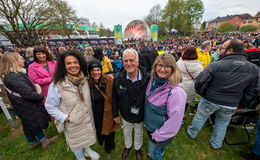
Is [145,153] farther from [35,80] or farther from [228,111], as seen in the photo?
[35,80]

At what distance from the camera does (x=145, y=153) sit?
2.48 meters

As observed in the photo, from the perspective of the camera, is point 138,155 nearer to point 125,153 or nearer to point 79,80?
point 125,153

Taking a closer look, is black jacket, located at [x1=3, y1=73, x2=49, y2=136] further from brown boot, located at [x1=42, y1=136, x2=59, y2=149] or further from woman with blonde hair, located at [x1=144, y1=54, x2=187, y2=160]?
woman with blonde hair, located at [x1=144, y1=54, x2=187, y2=160]

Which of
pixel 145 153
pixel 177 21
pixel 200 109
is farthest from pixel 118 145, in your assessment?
pixel 177 21

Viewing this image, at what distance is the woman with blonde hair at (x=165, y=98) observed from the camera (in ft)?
4.79

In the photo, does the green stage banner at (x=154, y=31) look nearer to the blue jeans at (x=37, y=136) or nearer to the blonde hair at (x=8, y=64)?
the blonde hair at (x=8, y=64)

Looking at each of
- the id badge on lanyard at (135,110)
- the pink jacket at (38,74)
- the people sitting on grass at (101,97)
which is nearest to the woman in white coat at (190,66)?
the id badge on lanyard at (135,110)

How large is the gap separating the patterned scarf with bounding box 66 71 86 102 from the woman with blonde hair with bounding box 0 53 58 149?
0.92 m

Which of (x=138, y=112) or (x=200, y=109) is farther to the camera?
(x=200, y=109)

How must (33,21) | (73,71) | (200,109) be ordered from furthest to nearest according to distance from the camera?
1. (33,21)
2. (200,109)
3. (73,71)

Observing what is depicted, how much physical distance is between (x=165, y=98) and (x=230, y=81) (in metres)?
1.37

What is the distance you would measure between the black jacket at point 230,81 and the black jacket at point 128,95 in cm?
128

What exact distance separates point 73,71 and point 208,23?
105366 millimetres

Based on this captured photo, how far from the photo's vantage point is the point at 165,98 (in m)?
1.53
